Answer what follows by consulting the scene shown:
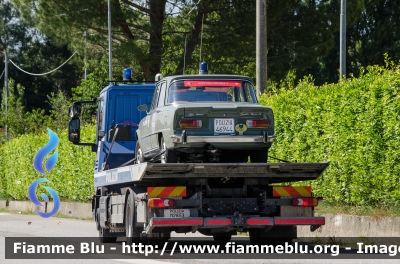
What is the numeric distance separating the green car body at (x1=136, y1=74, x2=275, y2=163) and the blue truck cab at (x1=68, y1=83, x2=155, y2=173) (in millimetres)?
3134

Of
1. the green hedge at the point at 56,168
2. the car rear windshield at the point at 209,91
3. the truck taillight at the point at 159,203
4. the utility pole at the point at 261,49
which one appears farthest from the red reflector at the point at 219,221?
the green hedge at the point at 56,168

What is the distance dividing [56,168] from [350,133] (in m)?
17.8

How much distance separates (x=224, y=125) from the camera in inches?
584

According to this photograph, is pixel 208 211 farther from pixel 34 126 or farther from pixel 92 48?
pixel 34 126

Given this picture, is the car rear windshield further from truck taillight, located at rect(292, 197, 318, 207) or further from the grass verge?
the grass verge

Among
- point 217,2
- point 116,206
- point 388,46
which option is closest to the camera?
point 116,206

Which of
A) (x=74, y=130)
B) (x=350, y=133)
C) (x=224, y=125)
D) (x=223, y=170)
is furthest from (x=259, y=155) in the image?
(x=74, y=130)

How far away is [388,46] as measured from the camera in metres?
59.0

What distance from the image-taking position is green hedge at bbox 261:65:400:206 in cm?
1672

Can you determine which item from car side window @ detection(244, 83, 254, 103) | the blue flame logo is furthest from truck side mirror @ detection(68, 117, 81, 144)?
the blue flame logo

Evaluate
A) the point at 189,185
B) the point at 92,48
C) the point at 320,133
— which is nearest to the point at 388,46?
the point at 92,48

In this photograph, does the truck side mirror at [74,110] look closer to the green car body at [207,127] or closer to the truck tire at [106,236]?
the truck tire at [106,236]

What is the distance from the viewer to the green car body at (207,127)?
582 inches

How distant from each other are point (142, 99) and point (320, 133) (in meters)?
3.53
